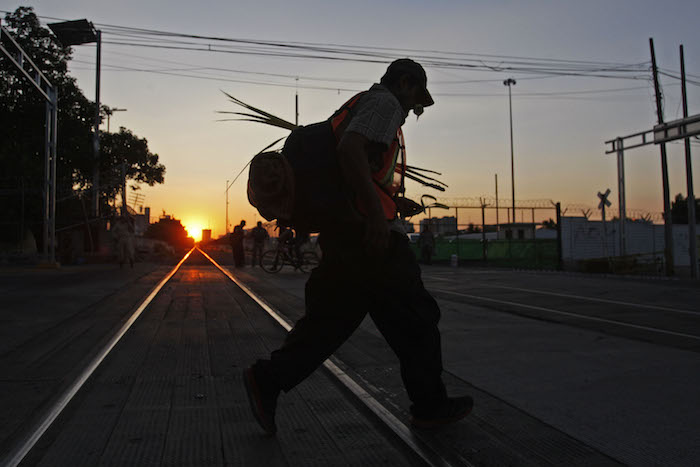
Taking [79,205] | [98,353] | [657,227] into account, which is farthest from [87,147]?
[657,227]

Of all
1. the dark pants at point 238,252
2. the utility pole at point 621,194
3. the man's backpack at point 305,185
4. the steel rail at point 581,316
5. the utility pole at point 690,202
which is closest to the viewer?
the man's backpack at point 305,185

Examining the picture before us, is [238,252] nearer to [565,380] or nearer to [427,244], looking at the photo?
[427,244]

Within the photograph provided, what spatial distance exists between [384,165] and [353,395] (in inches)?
59.5

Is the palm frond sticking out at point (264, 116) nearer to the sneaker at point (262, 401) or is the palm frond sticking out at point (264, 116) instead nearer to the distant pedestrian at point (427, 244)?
the sneaker at point (262, 401)

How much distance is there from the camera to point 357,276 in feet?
7.66

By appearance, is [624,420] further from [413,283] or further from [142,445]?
[142,445]

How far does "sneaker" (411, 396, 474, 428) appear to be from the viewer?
2.55 metres

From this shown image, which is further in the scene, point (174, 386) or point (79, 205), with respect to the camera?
point (79, 205)

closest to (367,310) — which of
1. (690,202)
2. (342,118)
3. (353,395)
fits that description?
(342,118)

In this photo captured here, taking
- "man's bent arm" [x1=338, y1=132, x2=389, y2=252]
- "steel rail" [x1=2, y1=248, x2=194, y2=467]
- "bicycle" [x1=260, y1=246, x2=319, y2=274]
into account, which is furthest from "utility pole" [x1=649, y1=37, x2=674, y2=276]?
"man's bent arm" [x1=338, y1=132, x2=389, y2=252]

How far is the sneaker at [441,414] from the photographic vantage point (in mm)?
2550

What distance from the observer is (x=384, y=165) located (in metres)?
2.39

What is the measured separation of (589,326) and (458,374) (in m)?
2.85

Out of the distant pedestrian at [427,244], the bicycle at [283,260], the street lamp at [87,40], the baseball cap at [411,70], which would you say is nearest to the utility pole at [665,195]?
the distant pedestrian at [427,244]
